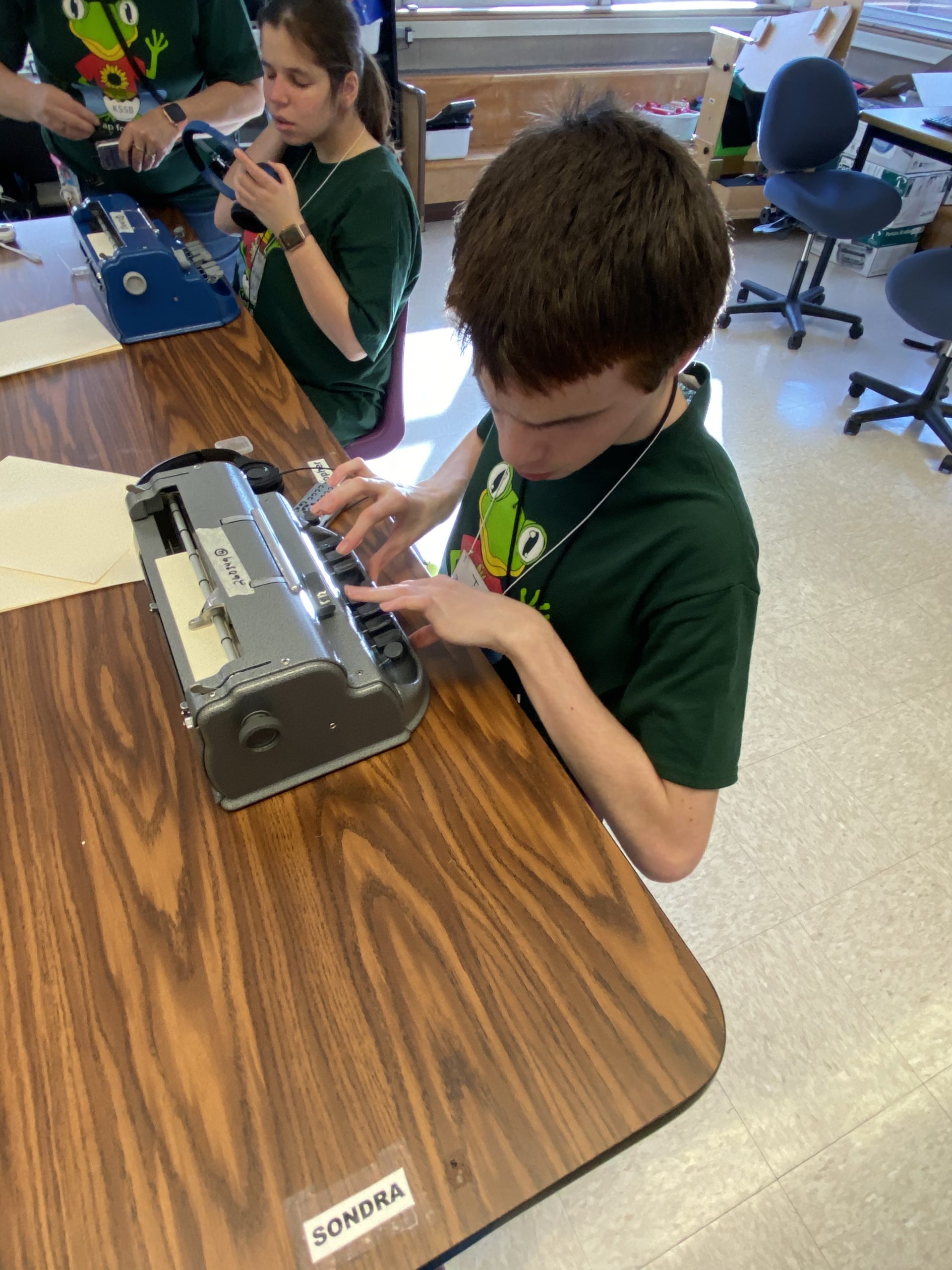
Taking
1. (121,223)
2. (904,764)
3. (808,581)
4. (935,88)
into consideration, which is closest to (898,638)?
(808,581)

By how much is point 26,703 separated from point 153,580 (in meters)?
0.21

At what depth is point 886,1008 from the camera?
4.39 feet

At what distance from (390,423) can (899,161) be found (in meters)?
3.26

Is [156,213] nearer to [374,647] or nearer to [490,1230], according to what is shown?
[374,647]

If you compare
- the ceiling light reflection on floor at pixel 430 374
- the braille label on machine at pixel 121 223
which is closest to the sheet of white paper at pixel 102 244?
→ the braille label on machine at pixel 121 223

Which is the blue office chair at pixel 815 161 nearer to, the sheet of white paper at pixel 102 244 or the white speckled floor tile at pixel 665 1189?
the sheet of white paper at pixel 102 244

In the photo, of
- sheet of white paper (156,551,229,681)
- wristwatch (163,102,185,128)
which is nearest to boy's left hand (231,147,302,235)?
wristwatch (163,102,185,128)

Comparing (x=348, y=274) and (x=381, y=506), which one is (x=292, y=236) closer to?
(x=348, y=274)

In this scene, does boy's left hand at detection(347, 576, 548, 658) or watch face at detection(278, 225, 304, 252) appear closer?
boy's left hand at detection(347, 576, 548, 658)

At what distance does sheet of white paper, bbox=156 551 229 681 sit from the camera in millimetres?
640

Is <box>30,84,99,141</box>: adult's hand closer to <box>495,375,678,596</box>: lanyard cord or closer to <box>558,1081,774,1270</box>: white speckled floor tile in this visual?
<box>495,375,678,596</box>: lanyard cord

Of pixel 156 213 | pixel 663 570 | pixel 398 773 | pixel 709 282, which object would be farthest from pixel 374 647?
pixel 156 213

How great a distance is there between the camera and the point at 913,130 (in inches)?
105

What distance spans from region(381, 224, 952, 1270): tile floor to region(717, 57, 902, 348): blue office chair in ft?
3.41
